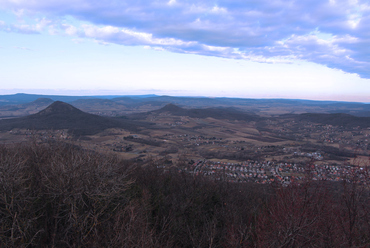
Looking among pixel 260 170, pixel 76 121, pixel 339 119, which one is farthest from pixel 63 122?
pixel 339 119

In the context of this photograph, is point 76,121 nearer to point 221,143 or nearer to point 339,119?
point 221,143

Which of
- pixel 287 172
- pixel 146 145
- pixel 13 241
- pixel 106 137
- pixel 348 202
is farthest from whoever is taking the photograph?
pixel 106 137

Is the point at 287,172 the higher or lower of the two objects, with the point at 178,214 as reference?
lower

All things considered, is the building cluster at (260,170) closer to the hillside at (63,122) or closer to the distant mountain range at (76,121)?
the distant mountain range at (76,121)

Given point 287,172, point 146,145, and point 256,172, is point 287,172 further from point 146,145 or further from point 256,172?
point 146,145

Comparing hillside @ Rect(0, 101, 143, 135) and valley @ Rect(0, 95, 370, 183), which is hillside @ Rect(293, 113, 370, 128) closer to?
valley @ Rect(0, 95, 370, 183)

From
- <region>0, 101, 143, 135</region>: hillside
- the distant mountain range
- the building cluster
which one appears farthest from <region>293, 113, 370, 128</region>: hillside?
<region>0, 101, 143, 135</region>: hillside

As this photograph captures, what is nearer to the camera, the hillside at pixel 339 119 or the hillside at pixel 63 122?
the hillside at pixel 63 122

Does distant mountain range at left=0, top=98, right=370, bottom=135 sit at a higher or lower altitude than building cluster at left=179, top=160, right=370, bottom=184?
higher

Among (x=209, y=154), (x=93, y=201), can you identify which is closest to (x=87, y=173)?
(x=93, y=201)

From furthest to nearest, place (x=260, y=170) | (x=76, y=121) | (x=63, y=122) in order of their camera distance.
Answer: (x=76, y=121)
(x=63, y=122)
(x=260, y=170)

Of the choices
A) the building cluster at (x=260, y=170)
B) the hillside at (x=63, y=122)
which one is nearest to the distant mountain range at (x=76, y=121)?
the hillside at (x=63, y=122)
